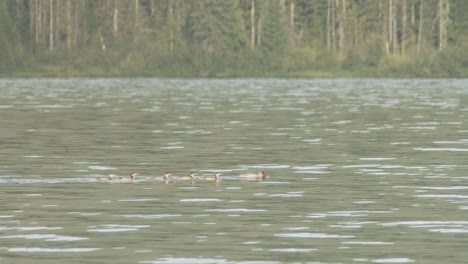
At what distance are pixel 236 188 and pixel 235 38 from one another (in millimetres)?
117134

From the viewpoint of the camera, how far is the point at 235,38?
148 meters

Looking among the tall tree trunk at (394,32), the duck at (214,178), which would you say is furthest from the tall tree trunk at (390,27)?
the duck at (214,178)

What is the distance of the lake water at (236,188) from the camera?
21828 mm

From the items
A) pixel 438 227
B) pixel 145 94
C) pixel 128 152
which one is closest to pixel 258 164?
pixel 128 152

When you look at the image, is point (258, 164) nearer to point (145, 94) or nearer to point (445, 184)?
point (445, 184)

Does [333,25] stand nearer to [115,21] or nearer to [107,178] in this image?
[115,21]

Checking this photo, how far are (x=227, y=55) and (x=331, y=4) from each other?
21964 mm

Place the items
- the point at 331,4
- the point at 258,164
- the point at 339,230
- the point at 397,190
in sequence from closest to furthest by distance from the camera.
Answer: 1. the point at 339,230
2. the point at 397,190
3. the point at 258,164
4. the point at 331,4

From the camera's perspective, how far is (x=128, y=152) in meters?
41.1

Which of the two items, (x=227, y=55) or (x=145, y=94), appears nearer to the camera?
(x=145, y=94)

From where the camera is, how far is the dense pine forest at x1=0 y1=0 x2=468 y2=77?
138500 millimetres

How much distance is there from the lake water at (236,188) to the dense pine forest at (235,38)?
73.7 meters

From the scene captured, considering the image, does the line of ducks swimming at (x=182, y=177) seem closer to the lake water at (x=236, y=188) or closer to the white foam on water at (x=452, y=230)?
the lake water at (x=236, y=188)

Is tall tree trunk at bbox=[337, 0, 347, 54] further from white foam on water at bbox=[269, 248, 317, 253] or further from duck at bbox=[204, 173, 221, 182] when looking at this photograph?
white foam on water at bbox=[269, 248, 317, 253]
